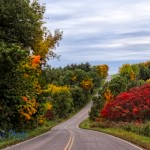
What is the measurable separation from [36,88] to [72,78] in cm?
10259

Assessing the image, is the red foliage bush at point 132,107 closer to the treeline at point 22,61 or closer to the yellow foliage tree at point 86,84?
the treeline at point 22,61

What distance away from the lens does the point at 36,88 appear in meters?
45.1

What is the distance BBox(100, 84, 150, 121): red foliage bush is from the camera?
172 feet

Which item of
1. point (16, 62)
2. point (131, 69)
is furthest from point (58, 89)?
point (16, 62)

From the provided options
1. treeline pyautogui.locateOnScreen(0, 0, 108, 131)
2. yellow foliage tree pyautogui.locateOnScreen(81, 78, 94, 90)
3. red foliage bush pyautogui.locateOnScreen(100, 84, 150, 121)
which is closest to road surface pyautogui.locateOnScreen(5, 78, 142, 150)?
treeline pyautogui.locateOnScreen(0, 0, 108, 131)

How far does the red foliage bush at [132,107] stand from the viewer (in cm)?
5234

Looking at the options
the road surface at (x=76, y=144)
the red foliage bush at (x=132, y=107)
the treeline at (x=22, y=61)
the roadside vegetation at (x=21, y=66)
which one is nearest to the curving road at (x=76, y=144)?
the road surface at (x=76, y=144)

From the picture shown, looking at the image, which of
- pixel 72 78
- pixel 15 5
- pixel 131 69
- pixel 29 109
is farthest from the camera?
pixel 131 69

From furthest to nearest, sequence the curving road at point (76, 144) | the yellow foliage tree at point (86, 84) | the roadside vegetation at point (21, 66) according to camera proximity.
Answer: the yellow foliage tree at point (86, 84)
the roadside vegetation at point (21, 66)
the curving road at point (76, 144)

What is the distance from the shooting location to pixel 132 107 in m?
54.7

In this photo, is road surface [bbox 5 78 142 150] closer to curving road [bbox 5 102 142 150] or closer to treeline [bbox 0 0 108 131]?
curving road [bbox 5 102 142 150]

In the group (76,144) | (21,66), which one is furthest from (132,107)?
(76,144)

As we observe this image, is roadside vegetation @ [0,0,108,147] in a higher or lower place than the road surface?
higher

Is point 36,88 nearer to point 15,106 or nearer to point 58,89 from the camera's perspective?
point 15,106
